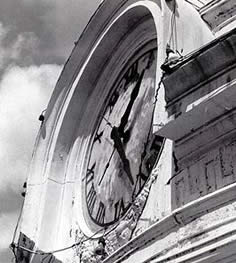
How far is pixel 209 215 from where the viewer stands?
13.7 ft

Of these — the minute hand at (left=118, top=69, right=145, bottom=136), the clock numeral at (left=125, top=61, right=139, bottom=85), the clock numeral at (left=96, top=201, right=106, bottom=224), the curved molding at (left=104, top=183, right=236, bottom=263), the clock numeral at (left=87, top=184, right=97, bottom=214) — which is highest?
the clock numeral at (left=125, top=61, right=139, bottom=85)

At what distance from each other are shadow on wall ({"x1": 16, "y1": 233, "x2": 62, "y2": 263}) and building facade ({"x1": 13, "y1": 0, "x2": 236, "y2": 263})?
0.06 feet

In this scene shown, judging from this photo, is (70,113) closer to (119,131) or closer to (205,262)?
(119,131)

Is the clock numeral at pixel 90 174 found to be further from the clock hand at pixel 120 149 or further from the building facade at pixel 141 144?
the clock hand at pixel 120 149

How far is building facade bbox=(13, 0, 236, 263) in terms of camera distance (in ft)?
14.2

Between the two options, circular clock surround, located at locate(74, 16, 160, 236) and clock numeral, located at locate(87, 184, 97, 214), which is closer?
circular clock surround, located at locate(74, 16, 160, 236)

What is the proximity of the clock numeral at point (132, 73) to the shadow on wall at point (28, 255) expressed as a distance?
7.22 ft

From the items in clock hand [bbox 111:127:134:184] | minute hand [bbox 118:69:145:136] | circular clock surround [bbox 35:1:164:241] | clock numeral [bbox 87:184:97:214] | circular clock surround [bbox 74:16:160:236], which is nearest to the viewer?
clock hand [bbox 111:127:134:184]

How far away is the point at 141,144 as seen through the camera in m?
6.08

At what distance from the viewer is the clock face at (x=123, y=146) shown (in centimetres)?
595

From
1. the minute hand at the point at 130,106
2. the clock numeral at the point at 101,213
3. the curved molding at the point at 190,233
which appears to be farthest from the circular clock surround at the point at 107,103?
the curved molding at the point at 190,233

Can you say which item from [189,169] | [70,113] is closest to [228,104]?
[189,169]

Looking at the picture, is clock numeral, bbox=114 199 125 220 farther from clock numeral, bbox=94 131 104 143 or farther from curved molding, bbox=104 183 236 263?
clock numeral, bbox=94 131 104 143

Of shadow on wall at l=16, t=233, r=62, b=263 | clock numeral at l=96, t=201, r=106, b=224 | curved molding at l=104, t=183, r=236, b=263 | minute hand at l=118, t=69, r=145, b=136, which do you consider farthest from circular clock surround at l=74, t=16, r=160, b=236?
curved molding at l=104, t=183, r=236, b=263
